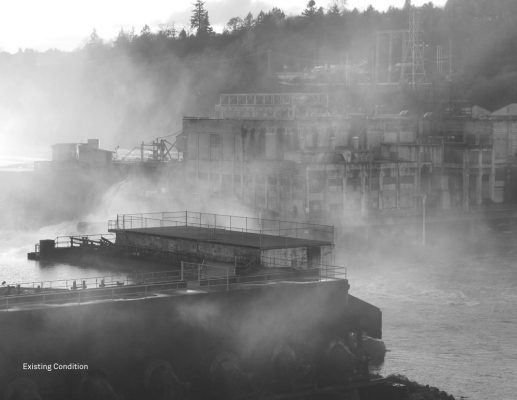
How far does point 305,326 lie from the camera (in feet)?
61.3

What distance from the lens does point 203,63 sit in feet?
318

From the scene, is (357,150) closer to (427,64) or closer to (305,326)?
(305,326)

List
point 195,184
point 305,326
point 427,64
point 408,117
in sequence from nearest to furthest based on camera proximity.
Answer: point 305,326 → point 195,184 → point 408,117 → point 427,64

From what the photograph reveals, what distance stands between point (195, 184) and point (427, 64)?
120ft

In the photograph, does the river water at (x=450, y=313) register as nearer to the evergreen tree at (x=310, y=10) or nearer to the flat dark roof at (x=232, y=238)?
the flat dark roof at (x=232, y=238)

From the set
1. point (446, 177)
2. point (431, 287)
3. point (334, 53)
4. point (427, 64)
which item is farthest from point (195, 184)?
point (334, 53)

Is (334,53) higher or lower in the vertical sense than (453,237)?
higher

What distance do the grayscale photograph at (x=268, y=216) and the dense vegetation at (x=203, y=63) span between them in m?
A: 0.23

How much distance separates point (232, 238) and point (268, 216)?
1802 centimetres

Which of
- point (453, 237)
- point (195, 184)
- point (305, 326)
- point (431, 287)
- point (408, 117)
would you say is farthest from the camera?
point (408, 117)

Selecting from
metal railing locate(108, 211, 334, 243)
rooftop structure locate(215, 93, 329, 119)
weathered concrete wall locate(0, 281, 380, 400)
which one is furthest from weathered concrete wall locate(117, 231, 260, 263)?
rooftop structure locate(215, 93, 329, 119)

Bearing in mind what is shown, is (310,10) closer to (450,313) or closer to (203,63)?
(203,63)

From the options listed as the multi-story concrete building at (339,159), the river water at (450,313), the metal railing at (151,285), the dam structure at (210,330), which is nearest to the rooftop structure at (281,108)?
the multi-story concrete building at (339,159)

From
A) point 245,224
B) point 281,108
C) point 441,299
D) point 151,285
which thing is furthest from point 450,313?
point 281,108
